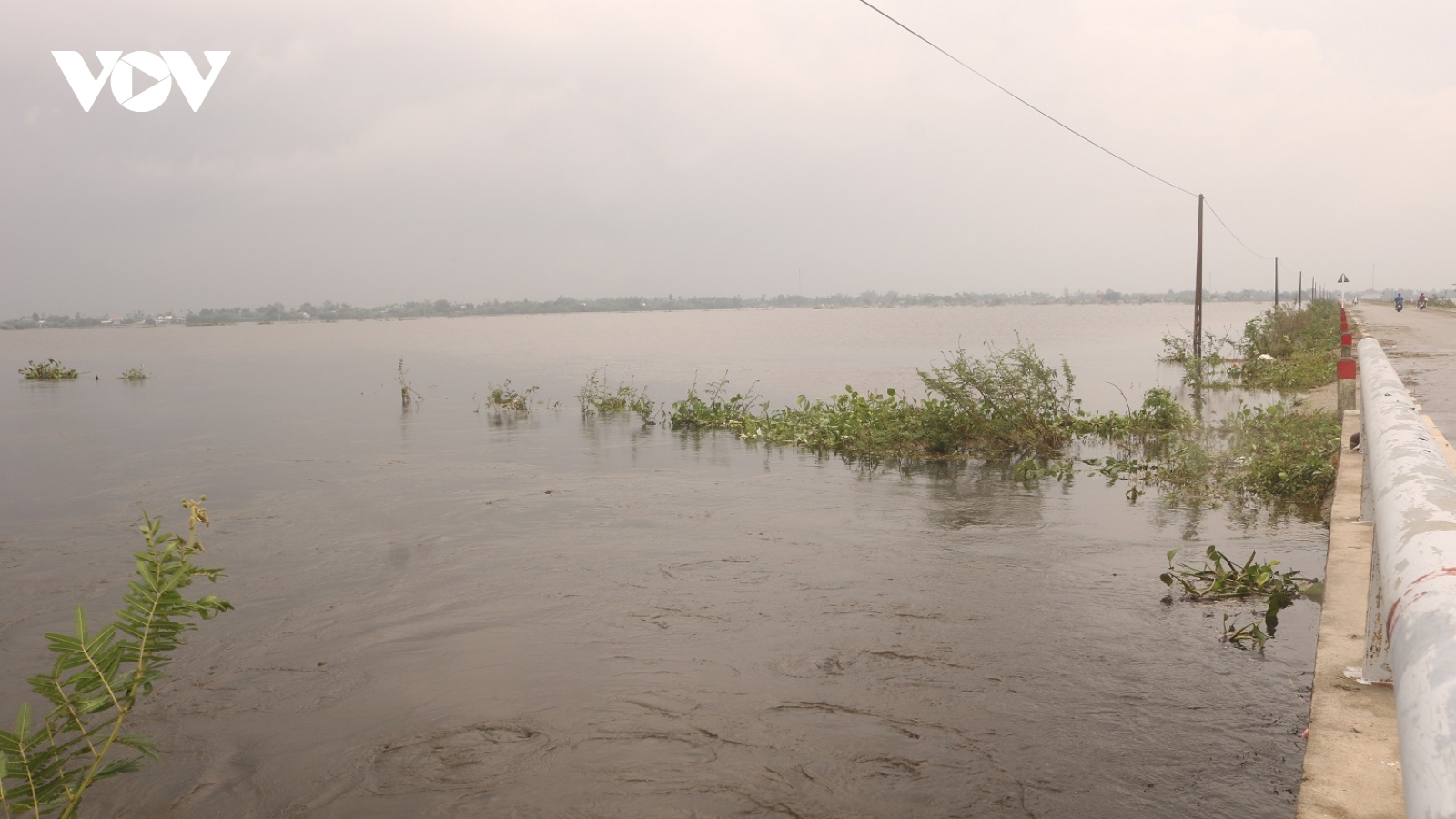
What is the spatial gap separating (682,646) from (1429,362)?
81.0ft

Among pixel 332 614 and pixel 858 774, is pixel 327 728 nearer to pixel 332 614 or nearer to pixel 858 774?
Answer: pixel 332 614

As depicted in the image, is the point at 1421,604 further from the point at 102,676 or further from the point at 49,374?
the point at 49,374

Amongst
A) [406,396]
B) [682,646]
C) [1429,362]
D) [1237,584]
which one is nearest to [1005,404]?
[1237,584]

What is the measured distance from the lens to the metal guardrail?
4.61ft

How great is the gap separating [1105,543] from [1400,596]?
9.16 metres

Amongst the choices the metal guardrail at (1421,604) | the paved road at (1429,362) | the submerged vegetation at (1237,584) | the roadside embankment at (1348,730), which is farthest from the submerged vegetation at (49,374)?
the metal guardrail at (1421,604)

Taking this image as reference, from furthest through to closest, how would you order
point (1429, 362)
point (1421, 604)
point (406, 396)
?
point (406, 396) → point (1429, 362) → point (1421, 604)

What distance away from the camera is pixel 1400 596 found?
1.87 meters

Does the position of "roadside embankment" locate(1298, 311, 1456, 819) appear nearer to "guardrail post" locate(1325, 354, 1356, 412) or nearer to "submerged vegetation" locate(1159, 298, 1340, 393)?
"guardrail post" locate(1325, 354, 1356, 412)

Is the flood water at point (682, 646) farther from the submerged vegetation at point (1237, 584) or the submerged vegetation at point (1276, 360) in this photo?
the submerged vegetation at point (1276, 360)

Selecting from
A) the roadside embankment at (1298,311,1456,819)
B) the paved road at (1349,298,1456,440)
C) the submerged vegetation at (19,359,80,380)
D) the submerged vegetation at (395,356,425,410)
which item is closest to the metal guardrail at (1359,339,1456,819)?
the roadside embankment at (1298,311,1456,819)

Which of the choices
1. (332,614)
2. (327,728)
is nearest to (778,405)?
(332,614)

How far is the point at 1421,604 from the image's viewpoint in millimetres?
1742

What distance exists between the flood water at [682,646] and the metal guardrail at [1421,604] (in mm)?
2841
